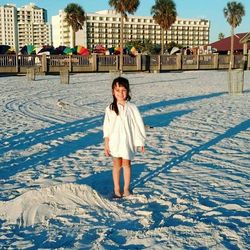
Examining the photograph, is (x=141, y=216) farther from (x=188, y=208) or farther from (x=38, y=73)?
(x=38, y=73)

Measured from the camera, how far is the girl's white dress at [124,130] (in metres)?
4.85

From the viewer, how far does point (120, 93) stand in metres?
4.79

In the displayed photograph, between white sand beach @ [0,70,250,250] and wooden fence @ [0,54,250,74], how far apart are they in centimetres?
2065

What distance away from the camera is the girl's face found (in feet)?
15.7

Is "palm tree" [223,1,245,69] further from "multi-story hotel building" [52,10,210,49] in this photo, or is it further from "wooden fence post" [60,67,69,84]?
"multi-story hotel building" [52,10,210,49]

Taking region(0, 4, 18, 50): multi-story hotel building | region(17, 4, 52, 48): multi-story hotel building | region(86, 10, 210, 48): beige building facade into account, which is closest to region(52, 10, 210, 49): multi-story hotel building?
region(86, 10, 210, 48): beige building facade

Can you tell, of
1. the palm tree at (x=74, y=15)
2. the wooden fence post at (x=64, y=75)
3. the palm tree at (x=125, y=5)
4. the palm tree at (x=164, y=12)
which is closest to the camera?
the wooden fence post at (x=64, y=75)

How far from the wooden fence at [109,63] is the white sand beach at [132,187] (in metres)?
20.7

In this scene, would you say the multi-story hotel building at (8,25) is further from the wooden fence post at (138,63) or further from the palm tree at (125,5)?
the wooden fence post at (138,63)

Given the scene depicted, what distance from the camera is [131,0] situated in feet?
140

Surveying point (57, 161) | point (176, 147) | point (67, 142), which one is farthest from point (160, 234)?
point (67, 142)

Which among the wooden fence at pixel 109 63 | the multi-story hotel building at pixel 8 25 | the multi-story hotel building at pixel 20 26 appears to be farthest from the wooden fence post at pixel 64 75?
the multi-story hotel building at pixel 8 25

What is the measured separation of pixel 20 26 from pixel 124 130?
661ft

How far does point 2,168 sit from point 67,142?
2.05 metres
